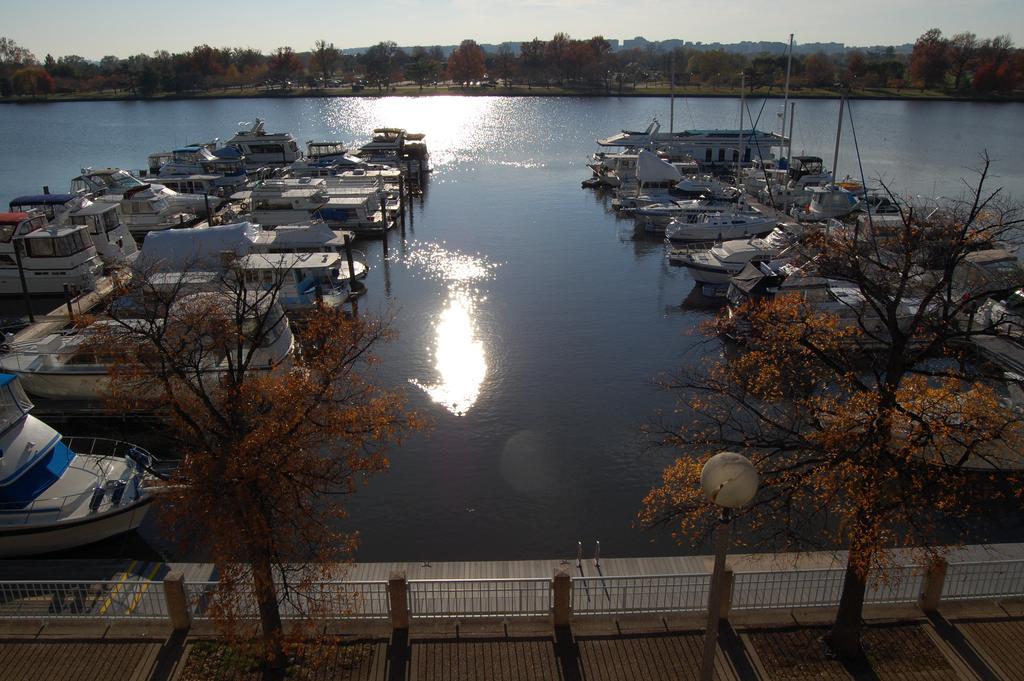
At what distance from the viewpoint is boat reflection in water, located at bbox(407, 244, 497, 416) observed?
27891 mm

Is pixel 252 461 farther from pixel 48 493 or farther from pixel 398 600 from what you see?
pixel 48 493

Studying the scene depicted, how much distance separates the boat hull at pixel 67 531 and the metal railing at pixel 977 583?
680 inches

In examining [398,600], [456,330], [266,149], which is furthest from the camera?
[266,149]

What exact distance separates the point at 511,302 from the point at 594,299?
14.4 ft

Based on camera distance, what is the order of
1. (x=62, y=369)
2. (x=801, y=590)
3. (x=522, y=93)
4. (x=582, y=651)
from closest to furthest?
1. (x=582, y=651)
2. (x=801, y=590)
3. (x=62, y=369)
4. (x=522, y=93)

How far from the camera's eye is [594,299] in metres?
38.9

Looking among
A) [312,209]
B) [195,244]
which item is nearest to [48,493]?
[195,244]

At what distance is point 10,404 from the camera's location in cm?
1806

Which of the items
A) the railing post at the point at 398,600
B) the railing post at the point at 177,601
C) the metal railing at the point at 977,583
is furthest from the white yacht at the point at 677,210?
the railing post at the point at 177,601

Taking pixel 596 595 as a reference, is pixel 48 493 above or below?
below

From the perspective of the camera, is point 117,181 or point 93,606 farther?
point 117,181

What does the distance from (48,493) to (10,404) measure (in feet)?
7.77

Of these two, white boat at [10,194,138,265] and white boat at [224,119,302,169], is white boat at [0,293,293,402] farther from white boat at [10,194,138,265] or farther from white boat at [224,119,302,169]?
white boat at [224,119,302,169]

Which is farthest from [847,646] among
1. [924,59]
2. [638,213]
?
[924,59]
